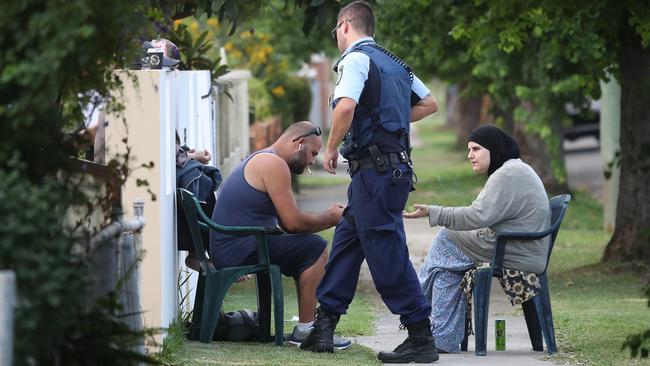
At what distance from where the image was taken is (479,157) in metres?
8.39

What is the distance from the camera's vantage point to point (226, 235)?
8188 mm

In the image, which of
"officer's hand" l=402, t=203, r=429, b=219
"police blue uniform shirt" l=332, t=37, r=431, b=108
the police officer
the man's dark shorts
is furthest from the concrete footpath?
"police blue uniform shirt" l=332, t=37, r=431, b=108

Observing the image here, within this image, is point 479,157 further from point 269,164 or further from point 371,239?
point 269,164

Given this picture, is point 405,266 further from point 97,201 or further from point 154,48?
point 97,201

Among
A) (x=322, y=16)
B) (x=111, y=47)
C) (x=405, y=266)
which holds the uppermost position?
(x=322, y=16)

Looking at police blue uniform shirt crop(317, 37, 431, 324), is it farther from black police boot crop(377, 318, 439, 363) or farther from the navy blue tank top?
the navy blue tank top

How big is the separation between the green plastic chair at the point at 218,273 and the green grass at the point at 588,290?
1656mm

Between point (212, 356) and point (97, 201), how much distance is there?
2.75 metres

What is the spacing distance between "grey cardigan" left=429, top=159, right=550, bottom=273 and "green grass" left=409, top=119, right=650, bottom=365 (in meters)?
0.61

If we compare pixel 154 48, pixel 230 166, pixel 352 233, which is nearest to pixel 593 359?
pixel 352 233

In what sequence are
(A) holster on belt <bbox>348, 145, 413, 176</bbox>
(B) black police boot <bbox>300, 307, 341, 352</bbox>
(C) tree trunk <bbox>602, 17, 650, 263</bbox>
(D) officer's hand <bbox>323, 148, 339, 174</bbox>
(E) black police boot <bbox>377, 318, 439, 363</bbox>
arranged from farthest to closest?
(C) tree trunk <bbox>602, 17, 650, 263</bbox>
(B) black police boot <bbox>300, 307, 341, 352</bbox>
(E) black police boot <bbox>377, 318, 439, 363</bbox>
(A) holster on belt <bbox>348, 145, 413, 176</bbox>
(D) officer's hand <bbox>323, 148, 339, 174</bbox>

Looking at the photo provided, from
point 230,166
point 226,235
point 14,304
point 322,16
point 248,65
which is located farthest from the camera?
point 248,65

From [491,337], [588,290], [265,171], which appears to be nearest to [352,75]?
[265,171]

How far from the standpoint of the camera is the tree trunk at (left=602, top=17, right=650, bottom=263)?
13109 millimetres
